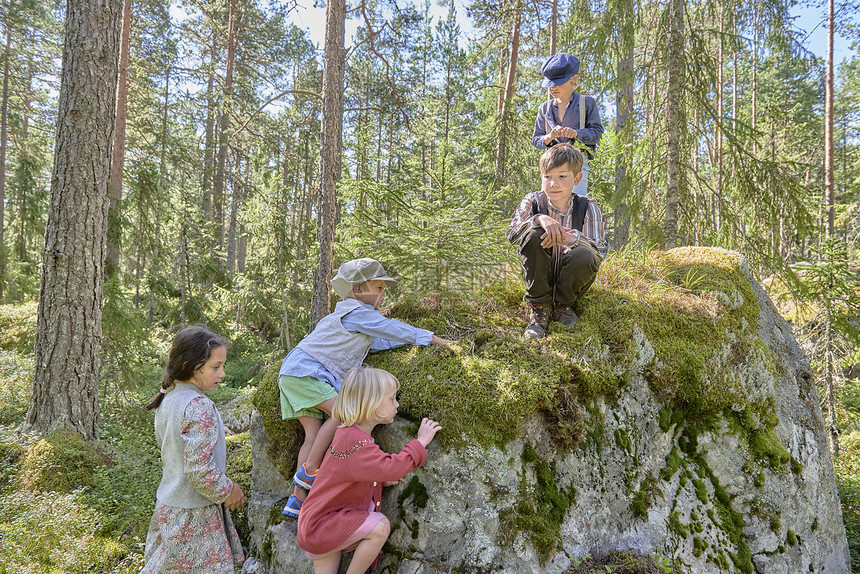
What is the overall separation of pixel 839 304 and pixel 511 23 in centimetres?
1088

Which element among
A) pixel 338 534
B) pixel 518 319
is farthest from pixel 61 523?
pixel 518 319

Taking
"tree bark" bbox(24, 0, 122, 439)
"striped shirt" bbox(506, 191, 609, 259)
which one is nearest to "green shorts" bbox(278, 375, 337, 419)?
"striped shirt" bbox(506, 191, 609, 259)

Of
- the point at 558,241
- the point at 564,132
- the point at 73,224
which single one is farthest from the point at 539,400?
the point at 73,224

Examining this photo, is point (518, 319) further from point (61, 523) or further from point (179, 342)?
point (61, 523)

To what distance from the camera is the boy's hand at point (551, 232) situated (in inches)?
122

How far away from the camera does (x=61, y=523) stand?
4.03 m

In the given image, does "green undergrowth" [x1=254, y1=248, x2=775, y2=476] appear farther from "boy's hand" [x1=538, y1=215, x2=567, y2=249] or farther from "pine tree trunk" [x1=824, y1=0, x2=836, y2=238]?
"pine tree trunk" [x1=824, y1=0, x2=836, y2=238]

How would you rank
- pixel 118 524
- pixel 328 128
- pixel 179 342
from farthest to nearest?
pixel 328 128
pixel 118 524
pixel 179 342

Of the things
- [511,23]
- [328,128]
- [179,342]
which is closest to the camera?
[179,342]

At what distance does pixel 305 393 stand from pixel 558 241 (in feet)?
6.71

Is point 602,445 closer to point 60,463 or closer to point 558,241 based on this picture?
point 558,241

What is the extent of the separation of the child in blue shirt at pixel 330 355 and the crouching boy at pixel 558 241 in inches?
33.5

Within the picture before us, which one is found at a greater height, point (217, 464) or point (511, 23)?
point (511, 23)

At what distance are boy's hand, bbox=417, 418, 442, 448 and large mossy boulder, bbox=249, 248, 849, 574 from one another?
0.07 m
